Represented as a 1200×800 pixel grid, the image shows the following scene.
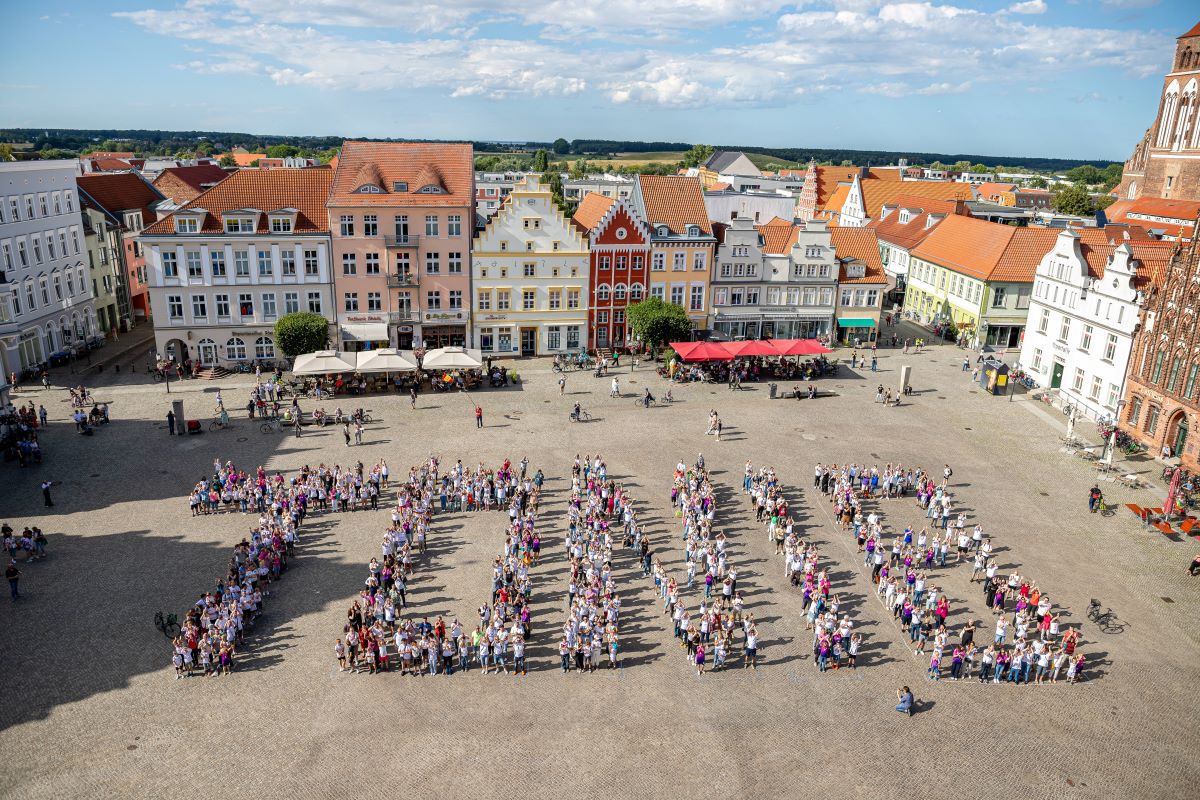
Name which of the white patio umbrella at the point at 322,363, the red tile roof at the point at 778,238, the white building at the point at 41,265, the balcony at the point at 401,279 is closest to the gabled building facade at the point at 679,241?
the red tile roof at the point at 778,238

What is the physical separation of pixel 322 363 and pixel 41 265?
22667mm

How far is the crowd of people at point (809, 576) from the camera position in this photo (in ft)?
78.4

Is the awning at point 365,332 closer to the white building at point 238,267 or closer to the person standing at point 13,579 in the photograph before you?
the white building at point 238,267

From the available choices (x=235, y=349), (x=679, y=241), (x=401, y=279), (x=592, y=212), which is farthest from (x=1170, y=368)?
(x=235, y=349)

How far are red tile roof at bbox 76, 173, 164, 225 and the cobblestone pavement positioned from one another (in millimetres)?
36885

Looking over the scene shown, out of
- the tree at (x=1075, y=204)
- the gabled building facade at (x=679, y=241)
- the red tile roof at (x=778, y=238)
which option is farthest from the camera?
the tree at (x=1075, y=204)

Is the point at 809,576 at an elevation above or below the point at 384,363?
below

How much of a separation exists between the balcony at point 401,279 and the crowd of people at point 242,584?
22.9m

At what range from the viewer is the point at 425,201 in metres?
54.2

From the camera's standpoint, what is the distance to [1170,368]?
4062 cm

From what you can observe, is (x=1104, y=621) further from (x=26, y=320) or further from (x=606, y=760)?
(x=26, y=320)

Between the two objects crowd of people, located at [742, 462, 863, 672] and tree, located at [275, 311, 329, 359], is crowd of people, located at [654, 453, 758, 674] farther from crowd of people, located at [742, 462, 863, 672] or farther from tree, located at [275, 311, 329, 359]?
tree, located at [275, 311, 329, 359]

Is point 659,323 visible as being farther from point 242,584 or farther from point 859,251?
point 242,584

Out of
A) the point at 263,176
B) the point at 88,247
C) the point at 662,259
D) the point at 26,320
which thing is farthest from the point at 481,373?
the point at 88,247
